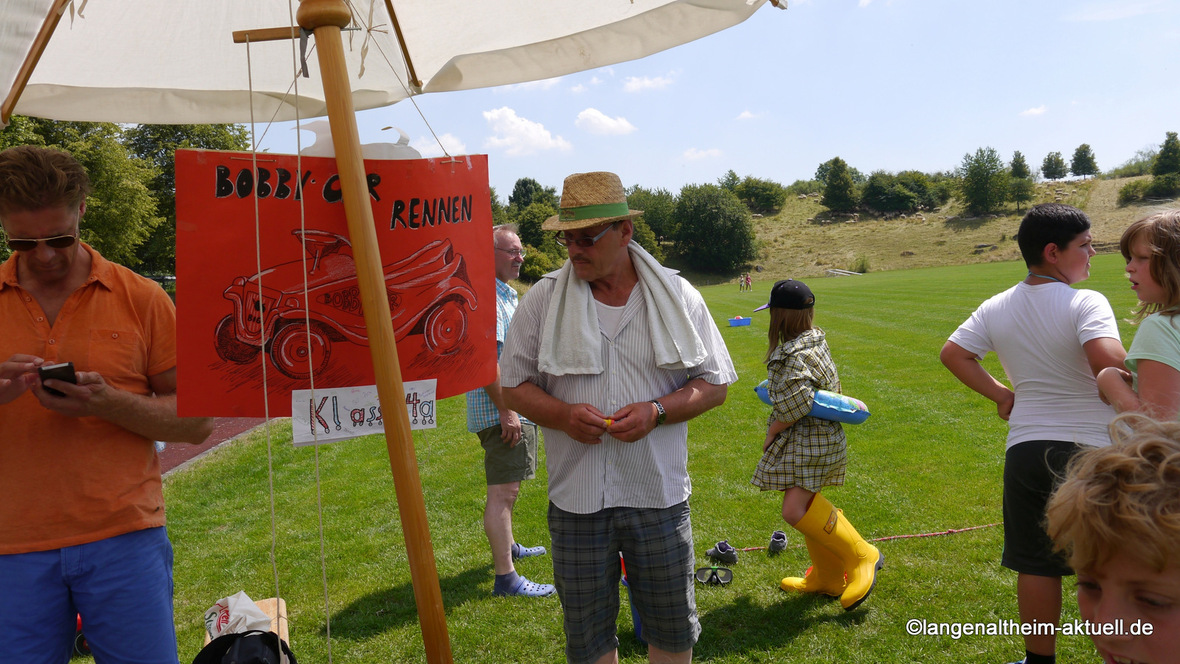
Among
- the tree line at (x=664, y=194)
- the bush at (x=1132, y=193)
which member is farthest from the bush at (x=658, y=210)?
the bush at (x=1132, y=193)

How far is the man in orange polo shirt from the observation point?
2178 millimetres

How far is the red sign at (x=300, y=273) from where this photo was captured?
6.54ft

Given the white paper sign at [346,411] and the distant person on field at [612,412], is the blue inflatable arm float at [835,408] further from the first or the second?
the white paper sign at [346,411]

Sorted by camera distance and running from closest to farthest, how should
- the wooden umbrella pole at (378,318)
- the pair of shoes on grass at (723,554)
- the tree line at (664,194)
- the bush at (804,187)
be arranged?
the wooden umbrella pole at (378,318)
the pair of shoes on grass at (723,554)
the tree line at (664,194)
the bush at (804,187)

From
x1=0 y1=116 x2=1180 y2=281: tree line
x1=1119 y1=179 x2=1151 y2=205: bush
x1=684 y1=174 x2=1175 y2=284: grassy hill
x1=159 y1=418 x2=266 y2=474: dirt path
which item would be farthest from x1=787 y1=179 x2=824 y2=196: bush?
x1=159 y1=418 x2=266 y2=474: dirt path

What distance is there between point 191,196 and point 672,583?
6.73 feet

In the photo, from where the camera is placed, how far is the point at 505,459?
175 inches

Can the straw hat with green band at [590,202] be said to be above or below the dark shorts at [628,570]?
above

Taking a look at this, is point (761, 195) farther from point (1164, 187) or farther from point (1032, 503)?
point (1032, 503)

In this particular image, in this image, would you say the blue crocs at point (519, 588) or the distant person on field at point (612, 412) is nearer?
the distant person on field at point (612, 412)

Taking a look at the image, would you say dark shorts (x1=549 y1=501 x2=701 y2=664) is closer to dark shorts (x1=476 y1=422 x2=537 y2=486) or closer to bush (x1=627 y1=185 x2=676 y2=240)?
dark shorts (x1=476 y1=422 x2=537 y2=486)

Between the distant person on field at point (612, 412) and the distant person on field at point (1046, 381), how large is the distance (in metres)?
1.32

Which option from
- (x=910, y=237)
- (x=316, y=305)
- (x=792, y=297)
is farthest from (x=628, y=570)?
(x=910, y=237)

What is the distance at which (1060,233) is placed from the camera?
3006 millimetres
